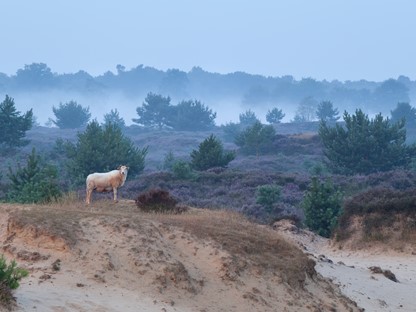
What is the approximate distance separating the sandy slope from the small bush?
10.7ft

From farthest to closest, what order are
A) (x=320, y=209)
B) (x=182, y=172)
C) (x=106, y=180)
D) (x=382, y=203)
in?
(x=182, y=172)
(x=320, y=209)
(x=382, y=203)
(x=106, y=180)

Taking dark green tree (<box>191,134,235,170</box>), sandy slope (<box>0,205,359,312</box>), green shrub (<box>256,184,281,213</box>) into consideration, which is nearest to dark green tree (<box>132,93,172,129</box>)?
dark green tree (<box>191,134,235,170</box>)

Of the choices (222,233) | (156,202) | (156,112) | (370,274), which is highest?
(156,112)

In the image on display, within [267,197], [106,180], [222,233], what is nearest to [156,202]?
[106,180]

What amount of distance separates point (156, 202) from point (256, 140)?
5132cm

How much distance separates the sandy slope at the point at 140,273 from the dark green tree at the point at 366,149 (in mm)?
35613

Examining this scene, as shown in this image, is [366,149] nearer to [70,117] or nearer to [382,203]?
[382,203]

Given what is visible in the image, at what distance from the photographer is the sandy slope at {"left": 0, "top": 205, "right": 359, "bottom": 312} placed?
43.9 ft

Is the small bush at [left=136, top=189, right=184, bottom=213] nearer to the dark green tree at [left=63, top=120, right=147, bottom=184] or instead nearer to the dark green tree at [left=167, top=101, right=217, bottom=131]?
the dark green tree at [left=63, top=120, right=147, bottom=184]

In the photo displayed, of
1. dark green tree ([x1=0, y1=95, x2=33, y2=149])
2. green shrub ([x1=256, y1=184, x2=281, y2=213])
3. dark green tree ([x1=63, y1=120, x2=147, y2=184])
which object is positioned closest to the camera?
green shrub ([x1=256, y1=184, x2=281, y2=213])

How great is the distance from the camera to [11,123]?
210ft

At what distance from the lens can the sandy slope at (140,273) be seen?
43.9ft

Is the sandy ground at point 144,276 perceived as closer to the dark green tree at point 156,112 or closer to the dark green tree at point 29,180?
the dark green tree at point 29,180

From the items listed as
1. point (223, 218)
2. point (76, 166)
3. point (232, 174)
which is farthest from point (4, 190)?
point (223, 218)
